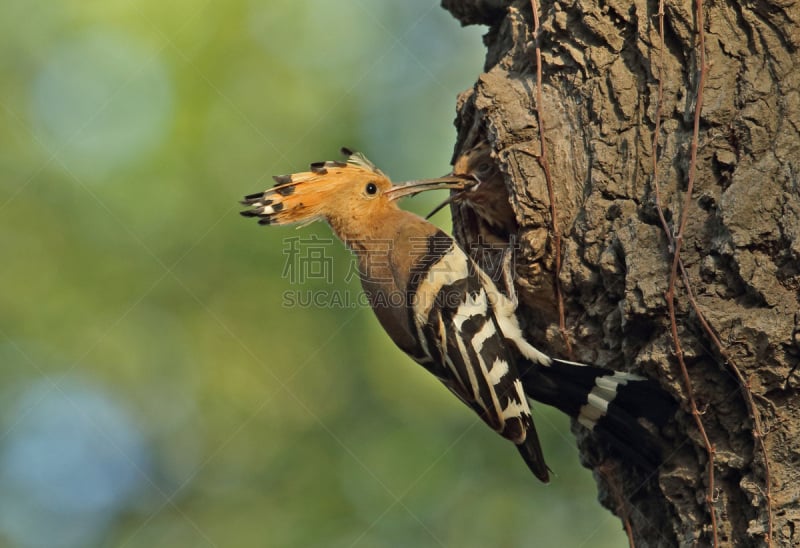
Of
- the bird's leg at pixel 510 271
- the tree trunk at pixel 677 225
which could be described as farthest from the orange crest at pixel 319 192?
the bird's leg at pixel 510 271

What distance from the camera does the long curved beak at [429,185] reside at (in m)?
2.78

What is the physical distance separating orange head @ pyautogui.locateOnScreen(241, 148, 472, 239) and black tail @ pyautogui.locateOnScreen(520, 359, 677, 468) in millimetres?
762

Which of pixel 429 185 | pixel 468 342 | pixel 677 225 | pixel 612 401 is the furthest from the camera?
pixel 429 185

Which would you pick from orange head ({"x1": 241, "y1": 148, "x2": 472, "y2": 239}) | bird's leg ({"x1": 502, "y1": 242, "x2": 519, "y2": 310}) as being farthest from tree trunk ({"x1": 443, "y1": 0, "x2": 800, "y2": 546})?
orange head ({"x1": 241, "y1": 148, "x2": 472, "y2": 239})

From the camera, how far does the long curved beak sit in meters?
2.78

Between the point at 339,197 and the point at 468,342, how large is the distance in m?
0.73

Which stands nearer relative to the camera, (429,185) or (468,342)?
(468,342)

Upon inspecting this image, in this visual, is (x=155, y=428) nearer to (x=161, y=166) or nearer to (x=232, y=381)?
(x=232, y=381)

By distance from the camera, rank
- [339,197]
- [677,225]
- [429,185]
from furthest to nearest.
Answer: [339,197] → [429,185] → [677,225]

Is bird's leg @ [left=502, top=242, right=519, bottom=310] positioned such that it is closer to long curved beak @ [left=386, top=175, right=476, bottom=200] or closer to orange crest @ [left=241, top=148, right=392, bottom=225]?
long curved beak @ [left=386, top=175, right=476, bottom=200]

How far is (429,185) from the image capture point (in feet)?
9.55

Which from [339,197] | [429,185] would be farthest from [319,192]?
[429,185]

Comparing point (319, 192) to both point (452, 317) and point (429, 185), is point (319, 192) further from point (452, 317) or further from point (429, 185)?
point (452, 317)

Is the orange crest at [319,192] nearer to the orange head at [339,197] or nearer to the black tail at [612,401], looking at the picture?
the orange head at [339,197]
